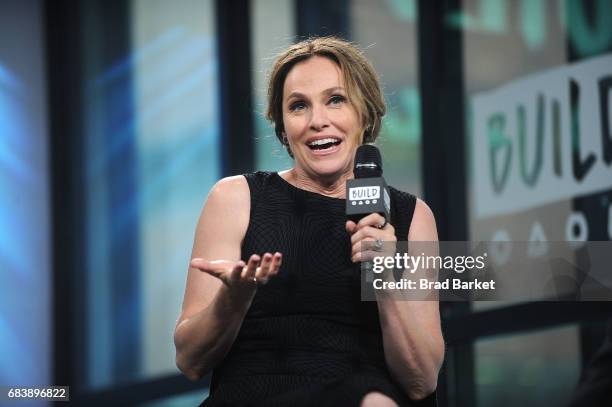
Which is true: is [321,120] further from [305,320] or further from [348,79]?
[305,320]

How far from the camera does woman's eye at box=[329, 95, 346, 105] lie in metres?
2.14

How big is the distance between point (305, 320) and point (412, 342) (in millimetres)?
225

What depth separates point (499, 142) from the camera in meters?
3.98

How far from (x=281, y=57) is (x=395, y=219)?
1.50 ft

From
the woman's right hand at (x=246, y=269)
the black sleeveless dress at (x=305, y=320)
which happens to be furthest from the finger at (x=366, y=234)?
the black sleeveless dress at (x=305, y=320)

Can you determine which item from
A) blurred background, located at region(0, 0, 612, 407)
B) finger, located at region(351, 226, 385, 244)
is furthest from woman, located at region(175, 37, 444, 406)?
blurred background, located at region(0, 0, 612, 407)

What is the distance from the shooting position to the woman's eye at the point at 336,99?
2.14 m

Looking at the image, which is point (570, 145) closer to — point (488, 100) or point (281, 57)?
point (488, 100)

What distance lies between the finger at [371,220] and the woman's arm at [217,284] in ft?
0.53

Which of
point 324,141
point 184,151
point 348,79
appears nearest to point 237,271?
point 324,141

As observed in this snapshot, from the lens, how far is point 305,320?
1.99 m

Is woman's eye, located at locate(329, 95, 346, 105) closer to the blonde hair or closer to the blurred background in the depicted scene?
the blonde hair

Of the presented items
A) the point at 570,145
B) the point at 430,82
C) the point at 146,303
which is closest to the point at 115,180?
the point at 146,303

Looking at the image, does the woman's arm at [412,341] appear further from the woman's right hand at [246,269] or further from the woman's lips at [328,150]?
the woman's lips at [328,150]
